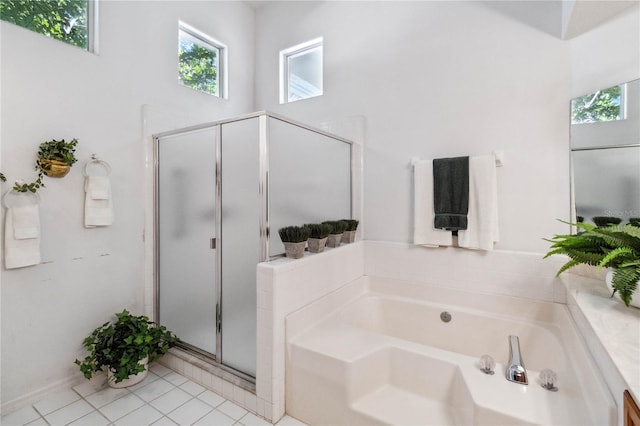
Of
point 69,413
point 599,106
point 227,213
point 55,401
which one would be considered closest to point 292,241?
point 227,213

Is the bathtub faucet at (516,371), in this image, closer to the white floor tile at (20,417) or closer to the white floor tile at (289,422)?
the white floor tile at (289,422)

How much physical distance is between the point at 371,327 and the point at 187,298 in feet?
4.55

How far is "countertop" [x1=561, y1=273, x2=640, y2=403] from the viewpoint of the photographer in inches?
33.5

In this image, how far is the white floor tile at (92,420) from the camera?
5.19 ft

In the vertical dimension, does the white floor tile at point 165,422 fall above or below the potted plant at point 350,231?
below

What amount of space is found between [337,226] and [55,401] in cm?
202

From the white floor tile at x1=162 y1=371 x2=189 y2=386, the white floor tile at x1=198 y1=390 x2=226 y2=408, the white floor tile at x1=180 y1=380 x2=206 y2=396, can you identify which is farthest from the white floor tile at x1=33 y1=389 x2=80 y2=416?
the white floor tile at x1=198 y1=390 x2=226 y2=408

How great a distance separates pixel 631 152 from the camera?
5.48 feet

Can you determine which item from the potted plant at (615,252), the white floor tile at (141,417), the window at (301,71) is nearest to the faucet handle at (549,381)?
the potted plant at (615,252)

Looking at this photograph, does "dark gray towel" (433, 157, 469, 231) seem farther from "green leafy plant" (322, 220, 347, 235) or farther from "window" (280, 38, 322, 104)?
"window" (280, 38, 322, 104)

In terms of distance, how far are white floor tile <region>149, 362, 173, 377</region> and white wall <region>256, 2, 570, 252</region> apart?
1830 millimetres

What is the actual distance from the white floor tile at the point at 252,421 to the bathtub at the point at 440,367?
151 millimetres

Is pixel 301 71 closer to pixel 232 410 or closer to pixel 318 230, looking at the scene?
pixel 318 230

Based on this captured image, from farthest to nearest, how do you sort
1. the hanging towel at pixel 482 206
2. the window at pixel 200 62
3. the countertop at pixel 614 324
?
the window at pixel 200 62 < the hanging towel at pixel 482 206 < the countertop at pixel 614 324
